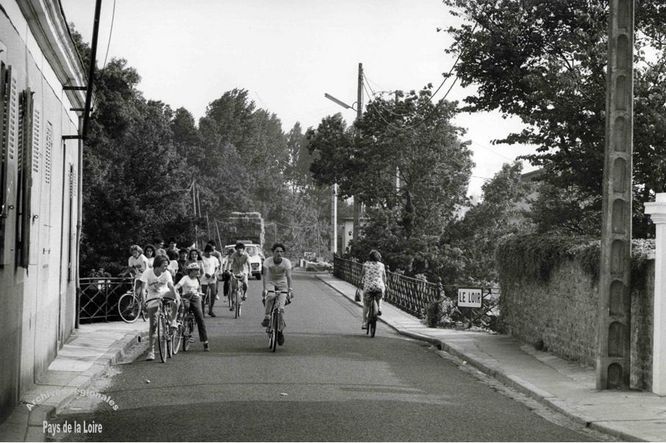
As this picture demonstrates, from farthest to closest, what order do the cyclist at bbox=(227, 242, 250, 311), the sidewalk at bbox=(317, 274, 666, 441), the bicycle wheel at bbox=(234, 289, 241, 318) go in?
1. the cyclist at bbox=(227, 242, 250, 311)
2. the bicycle wheel at bbox=(234, 289, 241, 318)
3. the sidewalk at bbox=(317, 274, 666, 441)

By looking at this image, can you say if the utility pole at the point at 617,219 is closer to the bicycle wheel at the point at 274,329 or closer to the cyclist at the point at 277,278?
the bicycle wheel at the point at 274,329

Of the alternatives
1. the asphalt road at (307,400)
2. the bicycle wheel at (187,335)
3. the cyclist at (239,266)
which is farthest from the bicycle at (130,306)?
the bicycle wheel at (187,335)

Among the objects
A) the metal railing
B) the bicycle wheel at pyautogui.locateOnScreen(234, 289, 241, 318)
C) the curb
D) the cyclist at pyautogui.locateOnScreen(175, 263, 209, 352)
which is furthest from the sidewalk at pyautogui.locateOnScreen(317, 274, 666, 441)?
the metal railing

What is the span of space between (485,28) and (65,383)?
1797 cm

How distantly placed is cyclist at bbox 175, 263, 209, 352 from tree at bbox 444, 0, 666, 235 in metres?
10.2

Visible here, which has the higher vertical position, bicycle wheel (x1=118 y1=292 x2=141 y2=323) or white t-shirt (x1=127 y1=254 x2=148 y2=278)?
white t-shirt (x1=127 y1=254 x2=148 y2=278)

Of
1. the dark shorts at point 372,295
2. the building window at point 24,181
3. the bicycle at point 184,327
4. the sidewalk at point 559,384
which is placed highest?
the building window at point 24,181

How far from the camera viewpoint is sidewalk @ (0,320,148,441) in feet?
31.6

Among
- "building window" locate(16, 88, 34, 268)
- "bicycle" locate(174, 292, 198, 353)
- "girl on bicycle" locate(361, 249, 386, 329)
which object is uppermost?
"building window" locate(16, 88, 34, 268)

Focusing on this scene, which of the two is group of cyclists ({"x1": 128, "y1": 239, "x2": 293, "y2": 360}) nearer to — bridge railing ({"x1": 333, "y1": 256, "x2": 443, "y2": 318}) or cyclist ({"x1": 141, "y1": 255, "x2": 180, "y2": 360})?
cyclist ({"x1": 141, "y1": 255, "x2": 180, "y2": 360})

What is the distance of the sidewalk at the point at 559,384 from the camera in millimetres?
10266

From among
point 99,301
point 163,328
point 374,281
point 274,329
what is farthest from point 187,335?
point 99,301

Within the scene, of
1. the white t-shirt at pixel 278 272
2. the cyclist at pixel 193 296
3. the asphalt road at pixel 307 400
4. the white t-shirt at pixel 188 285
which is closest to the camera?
the asphalt road at pixel 307 400

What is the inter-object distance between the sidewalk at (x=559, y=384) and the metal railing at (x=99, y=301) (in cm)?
686
